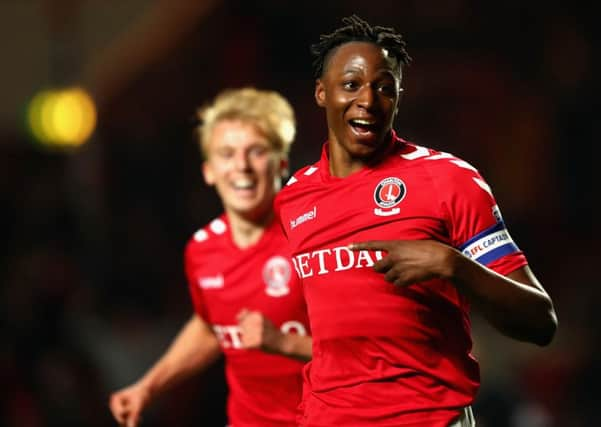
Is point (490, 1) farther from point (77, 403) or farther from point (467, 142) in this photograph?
point (77, 403)

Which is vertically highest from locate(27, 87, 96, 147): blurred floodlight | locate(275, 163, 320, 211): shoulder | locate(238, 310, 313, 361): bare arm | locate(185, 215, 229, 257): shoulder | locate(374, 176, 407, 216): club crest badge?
locate(27, 87, 96, 147): blurred floodlight

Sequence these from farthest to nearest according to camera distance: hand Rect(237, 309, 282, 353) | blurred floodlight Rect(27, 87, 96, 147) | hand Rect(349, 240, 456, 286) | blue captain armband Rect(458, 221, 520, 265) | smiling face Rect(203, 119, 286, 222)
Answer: blurred floodlight Rect(27, 87, 96, 147)
smiling face Rect(203, 119, 286, 222)
hand Rect(237, 309, 282, 353)
blue captain armband Rect(458, 221, 520, 265)
hand Rect(349, 240, 456, 286)

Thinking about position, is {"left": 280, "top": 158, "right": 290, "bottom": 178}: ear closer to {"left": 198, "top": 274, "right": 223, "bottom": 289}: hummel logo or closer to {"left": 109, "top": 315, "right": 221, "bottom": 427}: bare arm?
{"left": 198, "top": 274, "right": 223, "bottom": 289}: hummel logo

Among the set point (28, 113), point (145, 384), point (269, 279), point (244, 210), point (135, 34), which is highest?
point (135, 34)

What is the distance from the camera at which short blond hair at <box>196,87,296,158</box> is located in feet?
16.2

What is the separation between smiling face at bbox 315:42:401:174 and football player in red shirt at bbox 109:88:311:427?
49.8 inches

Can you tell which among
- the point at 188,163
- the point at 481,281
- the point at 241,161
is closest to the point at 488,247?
the point at 481,281

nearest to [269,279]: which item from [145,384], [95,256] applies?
[145,384]

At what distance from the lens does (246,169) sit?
482 centimetres

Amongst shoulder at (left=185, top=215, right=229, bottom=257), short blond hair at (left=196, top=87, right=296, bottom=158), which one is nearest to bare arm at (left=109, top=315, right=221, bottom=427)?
shoulder at (left=185, top=215, right=229, bottom=257)

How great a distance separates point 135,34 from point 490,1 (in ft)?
14.2

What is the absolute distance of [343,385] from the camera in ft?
10.8

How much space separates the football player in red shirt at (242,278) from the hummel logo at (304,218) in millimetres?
901

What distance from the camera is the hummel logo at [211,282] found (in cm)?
488
